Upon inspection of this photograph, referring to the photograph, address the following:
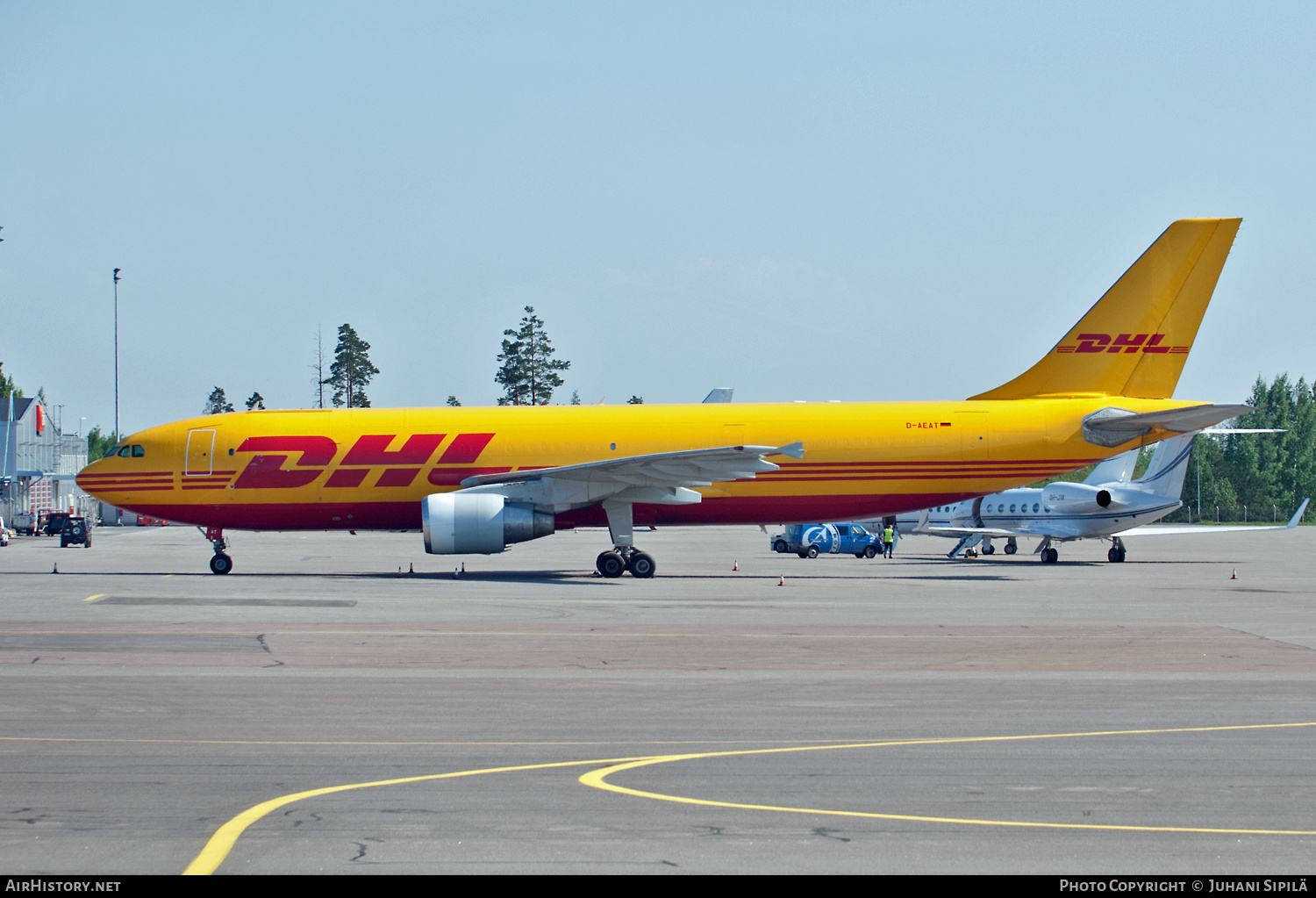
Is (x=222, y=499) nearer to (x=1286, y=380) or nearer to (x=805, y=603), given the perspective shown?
(x=805, y=603)

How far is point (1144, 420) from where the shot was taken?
30.7 meters

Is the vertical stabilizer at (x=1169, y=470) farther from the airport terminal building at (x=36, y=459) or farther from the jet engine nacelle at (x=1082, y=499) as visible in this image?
the airport terminal building at (x=36, y=459)

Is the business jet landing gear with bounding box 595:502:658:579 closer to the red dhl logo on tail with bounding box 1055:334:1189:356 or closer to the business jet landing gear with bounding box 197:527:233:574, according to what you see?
the business jet landing gear with bounding box 197:527:233:574

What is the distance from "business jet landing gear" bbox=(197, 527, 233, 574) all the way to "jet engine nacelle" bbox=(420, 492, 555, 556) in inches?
239

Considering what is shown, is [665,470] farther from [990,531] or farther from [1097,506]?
[1097,506]

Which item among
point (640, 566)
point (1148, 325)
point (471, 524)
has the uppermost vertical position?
point (1148, 325)

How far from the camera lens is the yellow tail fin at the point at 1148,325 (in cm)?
3225

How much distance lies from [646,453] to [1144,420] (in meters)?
13.4

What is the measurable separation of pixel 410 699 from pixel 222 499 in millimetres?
22117

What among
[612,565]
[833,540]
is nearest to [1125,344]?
[612,565]

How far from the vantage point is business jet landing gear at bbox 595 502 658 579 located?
30406mm

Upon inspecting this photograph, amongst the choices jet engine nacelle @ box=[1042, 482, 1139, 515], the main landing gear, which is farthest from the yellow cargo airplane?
jet engine nacelle @ box=[1042, 482, 1139, 515]

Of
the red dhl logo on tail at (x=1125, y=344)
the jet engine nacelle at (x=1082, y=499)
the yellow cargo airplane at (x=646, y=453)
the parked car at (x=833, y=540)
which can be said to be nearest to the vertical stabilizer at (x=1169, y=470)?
the jet engine nacelle at (x=1082, y=499)
